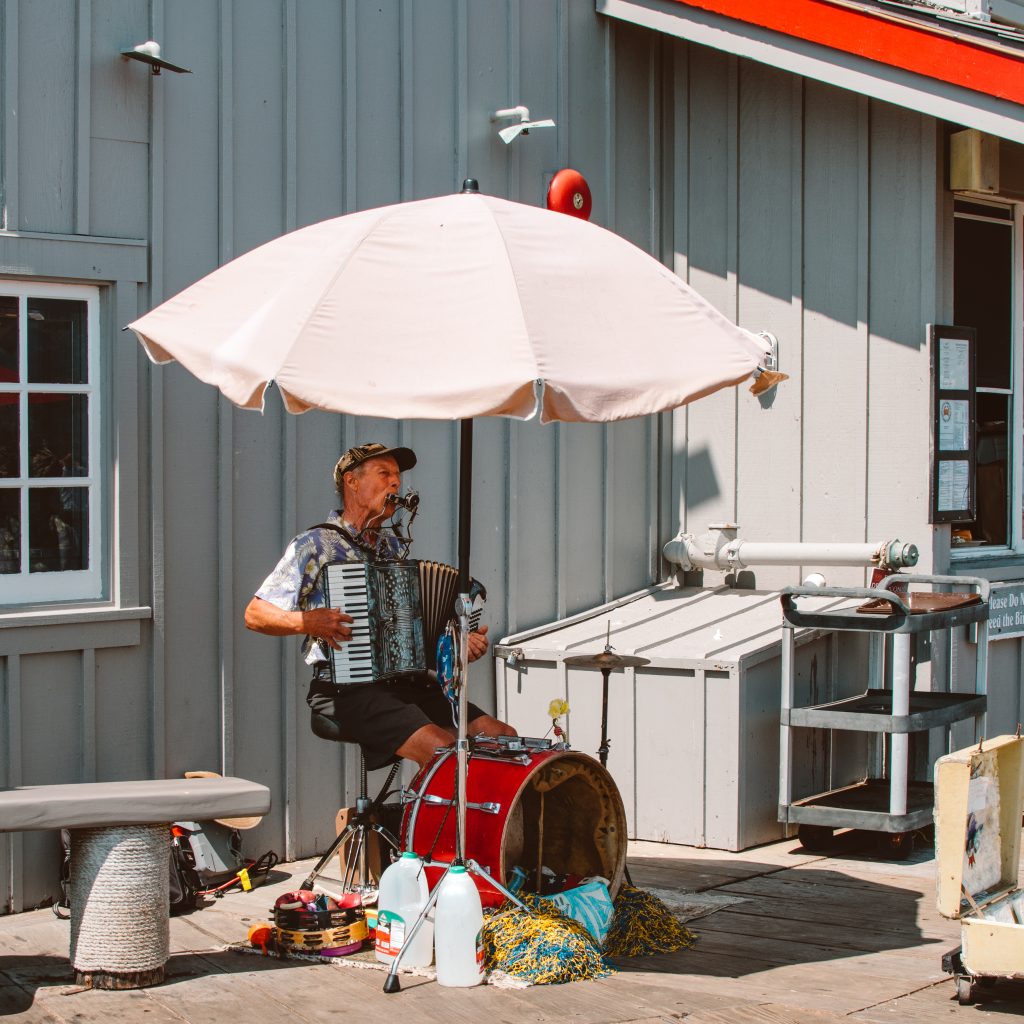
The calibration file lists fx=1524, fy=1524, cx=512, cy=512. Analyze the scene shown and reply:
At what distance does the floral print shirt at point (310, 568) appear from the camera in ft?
17.5

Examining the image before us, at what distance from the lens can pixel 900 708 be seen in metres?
6.24

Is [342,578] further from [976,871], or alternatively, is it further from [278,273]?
[976,871]

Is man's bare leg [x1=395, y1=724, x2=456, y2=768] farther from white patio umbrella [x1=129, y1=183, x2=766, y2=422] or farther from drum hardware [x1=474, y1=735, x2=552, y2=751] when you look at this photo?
white patio umbrella [x1=129, y1=183, x2=766, y2=422]

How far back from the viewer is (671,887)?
6043 millimetres

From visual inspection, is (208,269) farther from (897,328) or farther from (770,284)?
(897,328)

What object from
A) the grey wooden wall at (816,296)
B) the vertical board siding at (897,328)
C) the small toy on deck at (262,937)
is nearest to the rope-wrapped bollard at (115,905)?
the small toy on deck at (262,937)

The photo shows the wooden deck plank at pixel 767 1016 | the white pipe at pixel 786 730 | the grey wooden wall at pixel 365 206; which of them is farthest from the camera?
the white pipe at pixel 786 730

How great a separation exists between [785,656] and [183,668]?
2501 millimetres

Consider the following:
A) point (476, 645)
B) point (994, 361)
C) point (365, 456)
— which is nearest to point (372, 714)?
point (476, 645)

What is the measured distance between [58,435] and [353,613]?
4.57ft

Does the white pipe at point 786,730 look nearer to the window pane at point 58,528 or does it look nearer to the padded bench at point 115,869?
the padded bench at point 115,869

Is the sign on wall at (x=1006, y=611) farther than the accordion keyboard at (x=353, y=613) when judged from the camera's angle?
Yes

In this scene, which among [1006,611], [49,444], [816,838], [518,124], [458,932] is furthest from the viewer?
[1006,611]

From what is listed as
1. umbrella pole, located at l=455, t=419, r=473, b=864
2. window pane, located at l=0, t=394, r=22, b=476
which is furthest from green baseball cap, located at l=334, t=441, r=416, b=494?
window pane, located at l=0, t=394, r=22, b=476
